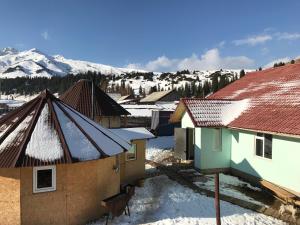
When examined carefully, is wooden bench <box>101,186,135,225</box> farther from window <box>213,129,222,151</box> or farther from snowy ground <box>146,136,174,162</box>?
snowy ground <box>146,136,174,162</box>

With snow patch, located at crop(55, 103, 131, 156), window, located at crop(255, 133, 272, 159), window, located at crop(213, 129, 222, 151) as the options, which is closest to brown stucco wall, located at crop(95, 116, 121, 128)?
window, located at crop(213, 129, 222, 151)

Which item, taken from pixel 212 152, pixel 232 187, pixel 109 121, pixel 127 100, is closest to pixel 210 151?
pixel 212 152

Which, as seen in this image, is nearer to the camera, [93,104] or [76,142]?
[76,142]

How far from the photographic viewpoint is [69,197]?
38.0ft

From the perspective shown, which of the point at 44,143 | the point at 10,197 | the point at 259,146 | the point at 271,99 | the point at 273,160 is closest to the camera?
the point at 10,197

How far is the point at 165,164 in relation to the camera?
22.6m

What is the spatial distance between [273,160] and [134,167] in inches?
286

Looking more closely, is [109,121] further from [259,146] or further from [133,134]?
[259,146]

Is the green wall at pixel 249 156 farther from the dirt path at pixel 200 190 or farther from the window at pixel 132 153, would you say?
the window at pixel 132 153

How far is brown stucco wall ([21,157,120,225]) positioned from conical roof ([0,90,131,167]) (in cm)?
63

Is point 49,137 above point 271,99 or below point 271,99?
below

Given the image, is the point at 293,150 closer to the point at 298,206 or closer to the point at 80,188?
the point at 298,206

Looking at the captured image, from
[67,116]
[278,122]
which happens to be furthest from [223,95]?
[67,116]

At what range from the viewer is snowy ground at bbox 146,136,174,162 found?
83.8 feet
